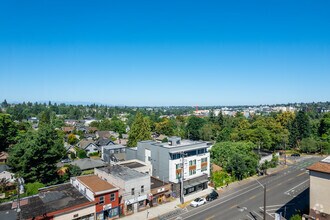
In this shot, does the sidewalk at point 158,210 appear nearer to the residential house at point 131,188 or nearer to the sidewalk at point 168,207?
the sidewalk at point 168,207

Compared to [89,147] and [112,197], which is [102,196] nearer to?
[112,197]

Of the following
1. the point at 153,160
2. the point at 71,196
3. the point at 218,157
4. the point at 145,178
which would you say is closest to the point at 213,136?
the point at 218,157

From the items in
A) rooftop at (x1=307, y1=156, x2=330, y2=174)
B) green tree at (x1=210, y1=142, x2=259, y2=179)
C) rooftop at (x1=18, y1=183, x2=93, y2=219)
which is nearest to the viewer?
rooftop at (x1=307, y1=156, x2=330, y2=174)

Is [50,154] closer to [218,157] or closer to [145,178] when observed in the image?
[145,178]

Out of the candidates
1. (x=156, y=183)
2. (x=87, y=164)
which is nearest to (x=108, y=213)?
(x=156, y=183)

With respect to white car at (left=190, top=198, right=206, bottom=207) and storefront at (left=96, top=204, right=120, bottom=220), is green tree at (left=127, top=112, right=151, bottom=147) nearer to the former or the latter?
white car at (left=190, top=198, right=206, bottom=207)

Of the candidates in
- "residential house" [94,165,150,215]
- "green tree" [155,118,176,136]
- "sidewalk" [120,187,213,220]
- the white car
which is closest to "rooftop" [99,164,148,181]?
"residential house" [94,165,150,215]

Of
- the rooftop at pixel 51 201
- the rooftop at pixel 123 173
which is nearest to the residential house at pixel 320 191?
the rooftop at pixel 123 173
